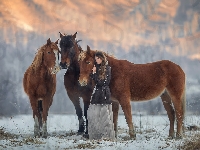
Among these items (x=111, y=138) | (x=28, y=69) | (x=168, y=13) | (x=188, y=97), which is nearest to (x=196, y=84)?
(x=188, y=97)

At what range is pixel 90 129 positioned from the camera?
12.8 ft

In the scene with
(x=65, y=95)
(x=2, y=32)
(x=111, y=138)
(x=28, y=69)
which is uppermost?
(x=2, y=32)

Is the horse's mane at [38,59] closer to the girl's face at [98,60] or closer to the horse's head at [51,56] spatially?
the horse's head at [51,56]

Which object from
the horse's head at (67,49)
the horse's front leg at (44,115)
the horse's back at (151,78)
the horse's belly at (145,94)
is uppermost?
the horse's head at (67,49)

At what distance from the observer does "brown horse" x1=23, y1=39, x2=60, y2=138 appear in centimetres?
427

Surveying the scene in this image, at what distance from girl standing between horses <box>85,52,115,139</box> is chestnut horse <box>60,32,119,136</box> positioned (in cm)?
46

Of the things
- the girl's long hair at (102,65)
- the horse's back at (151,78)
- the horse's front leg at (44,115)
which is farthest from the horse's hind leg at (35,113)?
the horse's back at (151,78)

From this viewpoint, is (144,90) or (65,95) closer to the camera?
(144,90)

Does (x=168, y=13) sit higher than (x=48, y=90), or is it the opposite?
(x=168, y=13)

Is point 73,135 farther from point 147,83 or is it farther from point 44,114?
point 147,83

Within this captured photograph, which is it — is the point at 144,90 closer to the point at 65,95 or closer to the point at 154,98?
the point at 154,98

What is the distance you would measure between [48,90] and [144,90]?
4.65 ft

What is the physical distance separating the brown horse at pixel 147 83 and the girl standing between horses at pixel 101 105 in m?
0.22

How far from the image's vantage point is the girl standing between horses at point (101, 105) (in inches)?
151
